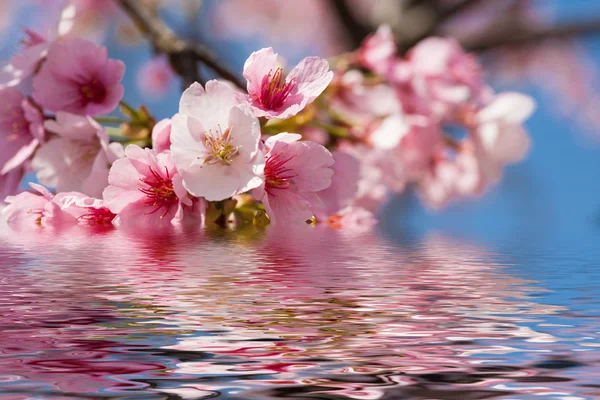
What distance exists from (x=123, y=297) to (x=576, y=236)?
2.10ft

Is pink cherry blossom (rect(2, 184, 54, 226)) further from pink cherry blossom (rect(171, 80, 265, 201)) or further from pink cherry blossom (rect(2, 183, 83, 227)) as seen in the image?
pink cherry blossom (rect(171, 80, 265, 201))

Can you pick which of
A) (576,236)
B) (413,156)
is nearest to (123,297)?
(576,236)

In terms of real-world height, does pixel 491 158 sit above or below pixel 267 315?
above

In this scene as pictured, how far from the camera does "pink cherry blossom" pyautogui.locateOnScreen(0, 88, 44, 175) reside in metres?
0.69

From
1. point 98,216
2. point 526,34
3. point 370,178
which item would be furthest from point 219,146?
point 526,34

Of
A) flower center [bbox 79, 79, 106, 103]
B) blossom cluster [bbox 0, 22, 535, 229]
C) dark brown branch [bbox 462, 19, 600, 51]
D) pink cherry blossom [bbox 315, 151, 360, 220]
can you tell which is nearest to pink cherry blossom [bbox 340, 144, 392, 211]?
blossom cluster [bbox 0, 22, 535, 229]

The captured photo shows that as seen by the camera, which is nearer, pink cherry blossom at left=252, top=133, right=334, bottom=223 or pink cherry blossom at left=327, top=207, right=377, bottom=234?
pink cherry blossom at left=252, top=133, right=334, bottom=223

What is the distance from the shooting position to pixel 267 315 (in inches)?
10.9

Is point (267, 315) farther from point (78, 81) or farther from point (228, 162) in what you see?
point (78, 81)

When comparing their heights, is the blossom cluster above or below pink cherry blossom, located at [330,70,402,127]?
below

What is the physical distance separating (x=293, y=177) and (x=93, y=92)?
0.26 m

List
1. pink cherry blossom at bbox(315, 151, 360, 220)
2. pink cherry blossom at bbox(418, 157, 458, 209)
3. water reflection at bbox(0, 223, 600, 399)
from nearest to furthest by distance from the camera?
water reflection at bbox(0, 223, 600, 399) < pink cherry blossom at bbox(315, 151, 360, 220) < pink cherry blossom at bbox(418, 157, 458, 209)

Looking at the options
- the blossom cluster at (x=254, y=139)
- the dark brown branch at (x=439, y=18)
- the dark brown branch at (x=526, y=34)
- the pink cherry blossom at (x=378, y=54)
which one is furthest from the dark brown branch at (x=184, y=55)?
the dark brown branch at (x=526, y=34)

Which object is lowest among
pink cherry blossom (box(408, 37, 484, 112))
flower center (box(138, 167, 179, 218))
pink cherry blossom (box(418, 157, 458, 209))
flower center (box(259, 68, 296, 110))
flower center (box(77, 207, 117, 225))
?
flower center (box(77, 207, 117, 225))
